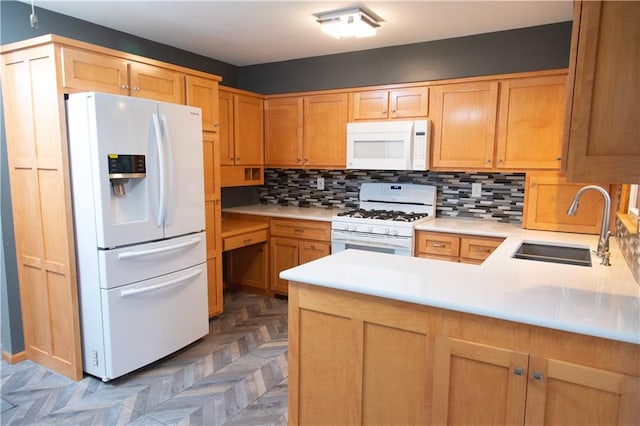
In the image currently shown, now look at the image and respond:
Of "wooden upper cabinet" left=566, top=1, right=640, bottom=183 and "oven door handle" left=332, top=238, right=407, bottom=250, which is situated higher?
"wooden upper cabinet" left=566, top=1, right=640, bottom=183

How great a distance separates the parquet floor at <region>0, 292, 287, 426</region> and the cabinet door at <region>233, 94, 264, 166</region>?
183 centimetres

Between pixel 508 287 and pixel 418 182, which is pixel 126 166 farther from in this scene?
pixel 418 182

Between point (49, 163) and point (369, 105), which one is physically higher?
point (369, 105)

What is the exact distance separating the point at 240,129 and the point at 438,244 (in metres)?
2.17

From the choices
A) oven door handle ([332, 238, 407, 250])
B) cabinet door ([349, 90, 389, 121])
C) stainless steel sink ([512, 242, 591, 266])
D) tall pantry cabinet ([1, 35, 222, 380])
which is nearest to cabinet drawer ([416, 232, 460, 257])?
oven door handle ([332, 238, 407, 250])

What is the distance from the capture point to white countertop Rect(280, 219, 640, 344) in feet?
4.30

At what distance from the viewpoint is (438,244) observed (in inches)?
130

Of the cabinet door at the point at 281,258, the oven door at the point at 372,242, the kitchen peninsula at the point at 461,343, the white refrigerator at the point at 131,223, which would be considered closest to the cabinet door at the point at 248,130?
the cabinet door at the point at 281,258

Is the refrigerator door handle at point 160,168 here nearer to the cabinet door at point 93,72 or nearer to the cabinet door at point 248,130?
the cabinet door at point 93,72

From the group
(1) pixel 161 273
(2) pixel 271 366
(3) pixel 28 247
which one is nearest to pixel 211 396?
(2) pixel 271 366

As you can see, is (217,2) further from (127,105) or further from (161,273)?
(161,273)

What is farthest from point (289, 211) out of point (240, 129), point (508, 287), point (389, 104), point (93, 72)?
point (508, 287)

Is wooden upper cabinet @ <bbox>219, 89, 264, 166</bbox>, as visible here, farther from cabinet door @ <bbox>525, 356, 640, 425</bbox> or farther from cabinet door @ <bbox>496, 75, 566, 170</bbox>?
cabinet door @ <bbox>525, 356, 640, 425</bbox>

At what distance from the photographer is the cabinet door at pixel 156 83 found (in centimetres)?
272
